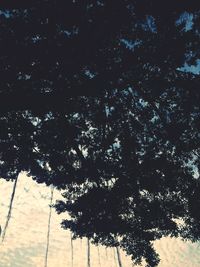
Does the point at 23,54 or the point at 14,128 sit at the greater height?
the point at 23,54

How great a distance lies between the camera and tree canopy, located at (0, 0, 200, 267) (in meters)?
7.86

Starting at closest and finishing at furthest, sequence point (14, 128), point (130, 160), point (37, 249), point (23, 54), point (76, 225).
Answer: point (23, 54) → point (14, 128) → point (130, 160) → point (76, 225) → point (37, 249)

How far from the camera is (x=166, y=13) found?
8023 mm

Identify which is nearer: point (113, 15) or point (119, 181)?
point (113, 15)

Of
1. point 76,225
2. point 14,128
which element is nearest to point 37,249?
point 76,225

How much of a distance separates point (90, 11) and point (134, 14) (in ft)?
3.42

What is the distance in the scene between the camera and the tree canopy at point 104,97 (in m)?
7.86

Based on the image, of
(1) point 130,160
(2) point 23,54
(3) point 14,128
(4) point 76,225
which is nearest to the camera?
(2) point 23,54

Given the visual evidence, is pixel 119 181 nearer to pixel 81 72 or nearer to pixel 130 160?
pixel 130 160

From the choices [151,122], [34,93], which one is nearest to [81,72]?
[34,93]

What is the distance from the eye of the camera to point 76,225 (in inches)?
491

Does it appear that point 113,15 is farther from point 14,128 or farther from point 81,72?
point 14,128

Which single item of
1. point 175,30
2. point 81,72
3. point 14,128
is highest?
point 175,30

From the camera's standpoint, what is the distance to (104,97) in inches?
356
